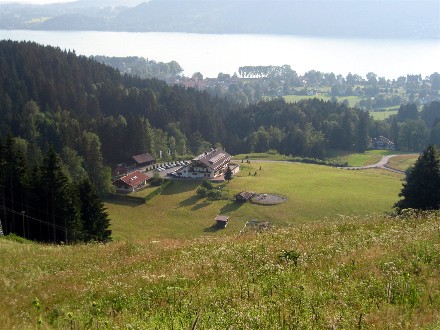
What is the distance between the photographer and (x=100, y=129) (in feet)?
250

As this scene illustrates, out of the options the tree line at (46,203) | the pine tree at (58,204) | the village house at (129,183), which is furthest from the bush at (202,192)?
the pine tree at (58,204)

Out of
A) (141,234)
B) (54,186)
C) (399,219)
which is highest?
(399,219)

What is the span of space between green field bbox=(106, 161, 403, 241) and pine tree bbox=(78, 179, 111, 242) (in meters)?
6.02

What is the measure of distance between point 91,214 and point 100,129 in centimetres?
4671

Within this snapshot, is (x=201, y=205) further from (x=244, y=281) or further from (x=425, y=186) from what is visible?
(x=244, y=281)

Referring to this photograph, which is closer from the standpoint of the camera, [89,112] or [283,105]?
[89,112]

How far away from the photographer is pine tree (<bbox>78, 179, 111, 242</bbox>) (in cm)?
3170

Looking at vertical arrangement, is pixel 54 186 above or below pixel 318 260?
below

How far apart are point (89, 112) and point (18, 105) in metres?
18.1

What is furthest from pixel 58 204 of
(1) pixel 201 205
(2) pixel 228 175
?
(2) pixel 228 175

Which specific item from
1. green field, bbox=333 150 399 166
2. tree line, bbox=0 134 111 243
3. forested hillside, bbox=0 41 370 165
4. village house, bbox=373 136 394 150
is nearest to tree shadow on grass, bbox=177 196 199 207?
forested hillside, bbox=0 41 370 165

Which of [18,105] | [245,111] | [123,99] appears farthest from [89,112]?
[245,111]

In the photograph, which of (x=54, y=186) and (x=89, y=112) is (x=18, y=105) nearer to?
(x=89, y=112)

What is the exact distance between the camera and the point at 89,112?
311 feet
